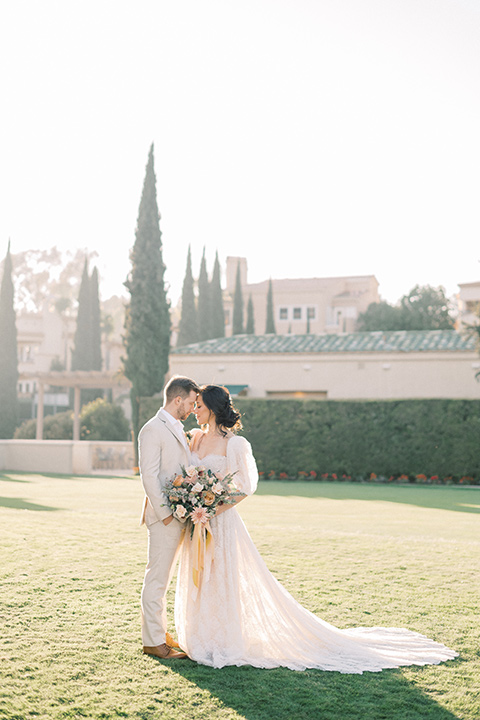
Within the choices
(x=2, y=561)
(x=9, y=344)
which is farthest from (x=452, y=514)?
(x=9, y=344)

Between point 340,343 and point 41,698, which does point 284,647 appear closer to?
point 41,698

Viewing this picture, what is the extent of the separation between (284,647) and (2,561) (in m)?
4.74

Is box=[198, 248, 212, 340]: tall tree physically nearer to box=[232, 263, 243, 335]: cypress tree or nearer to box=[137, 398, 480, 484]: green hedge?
box=[232, 263, 243, 335]: cypress tree

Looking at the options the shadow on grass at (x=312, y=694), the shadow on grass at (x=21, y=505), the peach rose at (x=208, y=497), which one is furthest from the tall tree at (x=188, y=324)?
the shadow on grass at (x=312, y=694)

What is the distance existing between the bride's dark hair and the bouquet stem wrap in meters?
0.76

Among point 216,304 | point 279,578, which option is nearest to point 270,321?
point 216,304

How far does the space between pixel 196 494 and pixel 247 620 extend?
1.09 meters

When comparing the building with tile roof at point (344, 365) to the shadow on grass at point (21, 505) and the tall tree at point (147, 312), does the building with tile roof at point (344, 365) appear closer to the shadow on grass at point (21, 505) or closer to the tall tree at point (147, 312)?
the tall tree at point (147, 312)

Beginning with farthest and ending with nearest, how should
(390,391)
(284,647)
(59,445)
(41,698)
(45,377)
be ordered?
(45,377) → (390,391) → (59,445) → (284,647) → (41,698)

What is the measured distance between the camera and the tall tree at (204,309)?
51844 millimetres

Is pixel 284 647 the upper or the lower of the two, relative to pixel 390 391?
lower

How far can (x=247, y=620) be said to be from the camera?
5.54 meters

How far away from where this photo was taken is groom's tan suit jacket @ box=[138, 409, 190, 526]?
5.37 m

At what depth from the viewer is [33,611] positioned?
674cm
